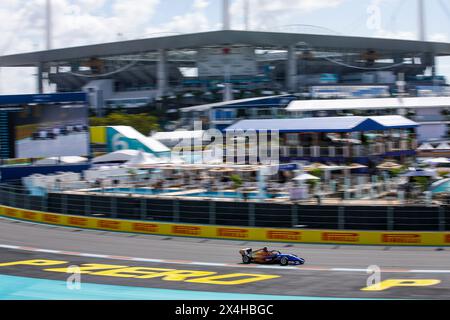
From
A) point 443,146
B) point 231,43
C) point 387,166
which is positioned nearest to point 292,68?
point 231,43

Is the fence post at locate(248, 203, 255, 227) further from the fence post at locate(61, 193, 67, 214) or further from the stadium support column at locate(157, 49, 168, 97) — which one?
the stadium support column at locate(157, 49, 168, 97)

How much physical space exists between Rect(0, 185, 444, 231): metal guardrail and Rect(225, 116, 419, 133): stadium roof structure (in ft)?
43.1

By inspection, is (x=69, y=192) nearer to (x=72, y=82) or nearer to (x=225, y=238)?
(x=225, y=238)

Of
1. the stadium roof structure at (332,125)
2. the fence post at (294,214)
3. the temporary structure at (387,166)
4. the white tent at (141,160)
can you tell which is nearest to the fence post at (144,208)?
the fence post at (294,214)

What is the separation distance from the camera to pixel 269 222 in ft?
86.5

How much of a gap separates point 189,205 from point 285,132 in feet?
48.3

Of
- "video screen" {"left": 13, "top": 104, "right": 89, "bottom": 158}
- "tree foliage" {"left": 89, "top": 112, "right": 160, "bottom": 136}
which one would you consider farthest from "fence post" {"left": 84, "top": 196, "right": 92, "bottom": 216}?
"tree foliage" {"left": 89, "top": 112, "right": 160, "bottom": 136}

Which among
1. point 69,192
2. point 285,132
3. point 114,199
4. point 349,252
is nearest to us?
point 349,252

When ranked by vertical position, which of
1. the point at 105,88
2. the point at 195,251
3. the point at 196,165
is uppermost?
the point at 105,88

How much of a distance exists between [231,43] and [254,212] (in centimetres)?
6859

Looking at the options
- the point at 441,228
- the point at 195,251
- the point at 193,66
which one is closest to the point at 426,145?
the point at 441,228

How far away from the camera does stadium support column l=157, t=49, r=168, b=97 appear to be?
96250mm

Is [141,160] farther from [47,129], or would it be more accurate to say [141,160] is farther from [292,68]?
[292,68]

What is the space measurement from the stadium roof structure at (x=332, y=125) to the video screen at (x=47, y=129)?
10.3 metres
